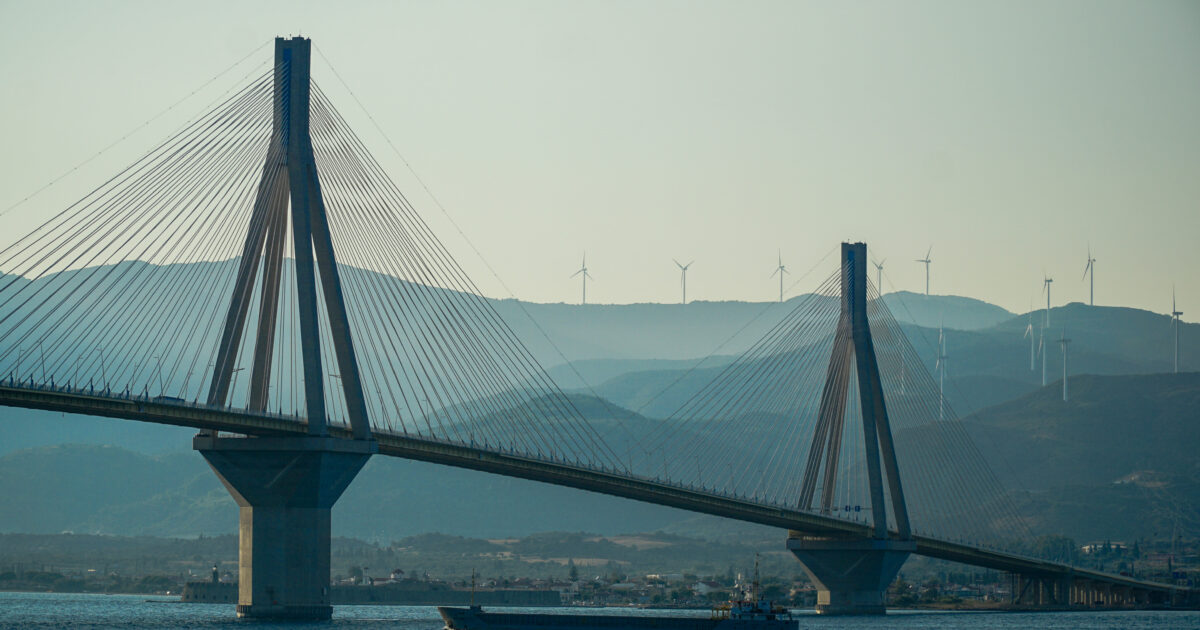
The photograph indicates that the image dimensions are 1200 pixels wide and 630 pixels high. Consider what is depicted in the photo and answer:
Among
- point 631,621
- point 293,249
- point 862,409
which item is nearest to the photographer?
point 293,249

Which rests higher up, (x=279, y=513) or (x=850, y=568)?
(x=279, y=513)

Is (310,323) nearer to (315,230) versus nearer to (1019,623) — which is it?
(315,230)

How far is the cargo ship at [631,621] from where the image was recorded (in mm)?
99562

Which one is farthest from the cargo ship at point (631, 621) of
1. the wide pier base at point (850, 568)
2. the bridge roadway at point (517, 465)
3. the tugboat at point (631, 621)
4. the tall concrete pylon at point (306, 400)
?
the wide pier base at point (850, 568)

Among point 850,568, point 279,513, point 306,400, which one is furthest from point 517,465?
point 850,568

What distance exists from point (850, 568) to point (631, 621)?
36.3 meters

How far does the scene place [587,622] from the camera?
103m

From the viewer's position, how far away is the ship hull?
326ft

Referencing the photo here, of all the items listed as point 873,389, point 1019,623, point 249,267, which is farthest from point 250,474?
point 1019,623

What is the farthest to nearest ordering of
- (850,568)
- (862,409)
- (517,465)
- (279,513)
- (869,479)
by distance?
(850,568) < (862,409) < (869,479) < (517,465) < (279,513)

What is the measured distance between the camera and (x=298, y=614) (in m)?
95.9

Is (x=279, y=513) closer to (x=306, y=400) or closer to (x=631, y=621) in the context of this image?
(x=306, y=400)

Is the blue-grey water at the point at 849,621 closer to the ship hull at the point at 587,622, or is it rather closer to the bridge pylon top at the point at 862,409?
the ship hull at the point at 587,622

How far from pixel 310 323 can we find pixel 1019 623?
219 ft
